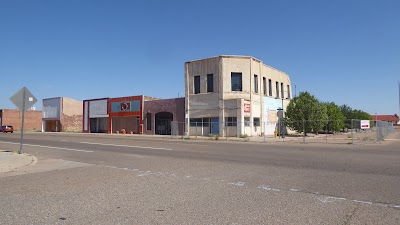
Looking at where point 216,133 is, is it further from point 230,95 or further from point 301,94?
point 301,94

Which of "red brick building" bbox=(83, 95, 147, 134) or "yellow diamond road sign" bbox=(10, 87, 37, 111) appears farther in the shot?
"red brick building" bbox=(83, 95, 147, 134)

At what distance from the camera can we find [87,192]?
26.4 feet

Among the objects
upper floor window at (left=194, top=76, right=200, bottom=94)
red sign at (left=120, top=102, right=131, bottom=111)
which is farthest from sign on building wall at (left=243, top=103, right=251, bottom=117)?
red sign at (left=120, top=102, right=131, bottom=111)

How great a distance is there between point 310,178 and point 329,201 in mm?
2884

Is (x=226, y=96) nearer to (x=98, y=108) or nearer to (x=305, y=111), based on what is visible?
(x=305, y=111)

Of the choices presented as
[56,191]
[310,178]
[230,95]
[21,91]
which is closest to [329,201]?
[310,178]

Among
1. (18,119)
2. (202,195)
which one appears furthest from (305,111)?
(18,119)

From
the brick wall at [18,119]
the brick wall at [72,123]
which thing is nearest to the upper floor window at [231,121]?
the brick wall at [72,123]

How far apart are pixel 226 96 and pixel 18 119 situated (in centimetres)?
6438

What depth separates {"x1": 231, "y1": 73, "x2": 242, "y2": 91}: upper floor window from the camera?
137 ft

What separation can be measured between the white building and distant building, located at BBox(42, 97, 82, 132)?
102 feet

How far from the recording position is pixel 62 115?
64000 mm

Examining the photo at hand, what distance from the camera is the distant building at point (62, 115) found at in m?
64.2

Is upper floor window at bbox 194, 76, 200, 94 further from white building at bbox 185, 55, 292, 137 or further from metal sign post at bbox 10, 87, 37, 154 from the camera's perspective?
metal sign post at bbox 10, 87, 37, 154
